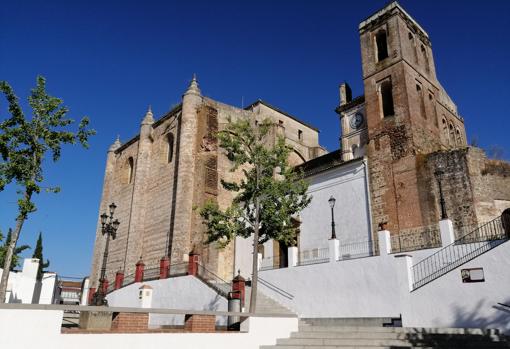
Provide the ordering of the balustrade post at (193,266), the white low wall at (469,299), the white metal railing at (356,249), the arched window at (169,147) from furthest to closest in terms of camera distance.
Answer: the arched window at (169,147) < the balustrade post at (193,266) < the white metal railing at (356,249) < the white low wall at (469,299)

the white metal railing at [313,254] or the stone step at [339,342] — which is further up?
the white metal railing at [313,254]

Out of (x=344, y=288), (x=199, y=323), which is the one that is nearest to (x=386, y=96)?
(x=344, y=288)

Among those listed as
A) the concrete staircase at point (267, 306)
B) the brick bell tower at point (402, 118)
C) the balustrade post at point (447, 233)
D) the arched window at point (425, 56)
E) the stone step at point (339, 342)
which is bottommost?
the stone step at point (339, 342)

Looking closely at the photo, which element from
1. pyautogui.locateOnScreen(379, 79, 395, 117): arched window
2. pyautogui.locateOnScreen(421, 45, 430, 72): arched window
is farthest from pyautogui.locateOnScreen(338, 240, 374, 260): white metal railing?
pyautogui.locateOnScreen(421, 45, 430, 72): arched window

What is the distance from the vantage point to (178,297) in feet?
59.3

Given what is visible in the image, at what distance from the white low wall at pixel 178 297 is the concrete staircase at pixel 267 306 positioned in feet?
4.25

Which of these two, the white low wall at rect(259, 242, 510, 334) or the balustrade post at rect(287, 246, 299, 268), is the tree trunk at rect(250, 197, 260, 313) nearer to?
the white low wall at rect(259, 242, 510, 334)

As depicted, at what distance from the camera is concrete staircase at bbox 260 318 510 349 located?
9039mm

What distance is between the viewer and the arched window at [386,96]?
2194 cm

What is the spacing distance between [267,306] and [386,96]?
45.8 feet

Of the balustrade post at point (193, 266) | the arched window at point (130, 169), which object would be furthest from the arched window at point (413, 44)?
the arched window at point (130, 169)

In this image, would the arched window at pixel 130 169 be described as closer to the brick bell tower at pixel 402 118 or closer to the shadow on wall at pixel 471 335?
the brick bell tower at pixel 402 118

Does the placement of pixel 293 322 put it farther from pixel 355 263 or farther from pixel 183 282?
pixel 183 282

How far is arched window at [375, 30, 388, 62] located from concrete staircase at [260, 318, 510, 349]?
58.5ft
